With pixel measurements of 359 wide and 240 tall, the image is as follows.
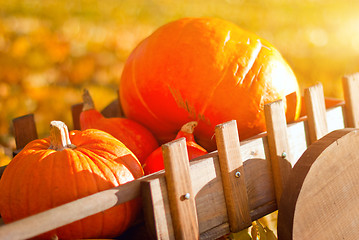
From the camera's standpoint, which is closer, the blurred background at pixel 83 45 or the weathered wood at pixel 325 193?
the weathered wood at pixel 325 193

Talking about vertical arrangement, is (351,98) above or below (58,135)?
below

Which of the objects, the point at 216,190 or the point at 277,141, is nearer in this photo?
the point at 216,190

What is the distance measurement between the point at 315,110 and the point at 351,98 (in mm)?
226

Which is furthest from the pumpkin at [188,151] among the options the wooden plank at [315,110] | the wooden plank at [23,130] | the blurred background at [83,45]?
the blurred background at [83,45]

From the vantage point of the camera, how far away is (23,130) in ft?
5.59

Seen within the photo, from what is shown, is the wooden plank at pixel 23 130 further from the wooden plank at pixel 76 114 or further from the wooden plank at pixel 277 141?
the wooden plank at pixel 277 141

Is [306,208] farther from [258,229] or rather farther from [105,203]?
[105,203]

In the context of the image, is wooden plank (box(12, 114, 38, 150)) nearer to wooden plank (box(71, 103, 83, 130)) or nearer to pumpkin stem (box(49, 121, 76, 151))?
wooden plank (box(71, 103, 83, 130))

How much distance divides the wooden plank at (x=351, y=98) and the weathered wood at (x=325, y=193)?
1.17 feet

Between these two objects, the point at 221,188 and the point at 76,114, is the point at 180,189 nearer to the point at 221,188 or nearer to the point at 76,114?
the point at 221,188

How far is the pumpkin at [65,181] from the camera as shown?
1.05 metres

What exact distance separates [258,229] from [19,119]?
3.18ft

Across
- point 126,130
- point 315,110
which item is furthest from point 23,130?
point 315,110

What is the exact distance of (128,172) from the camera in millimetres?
1141
